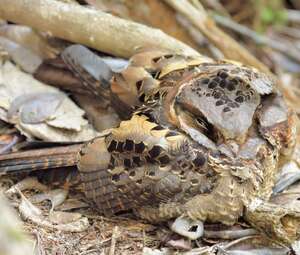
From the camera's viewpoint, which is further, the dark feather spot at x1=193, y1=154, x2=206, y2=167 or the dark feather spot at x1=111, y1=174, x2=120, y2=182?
the dark feather spot at x1=111, y1=174, x2=120, y2=182

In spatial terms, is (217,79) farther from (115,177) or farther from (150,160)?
(115,177)

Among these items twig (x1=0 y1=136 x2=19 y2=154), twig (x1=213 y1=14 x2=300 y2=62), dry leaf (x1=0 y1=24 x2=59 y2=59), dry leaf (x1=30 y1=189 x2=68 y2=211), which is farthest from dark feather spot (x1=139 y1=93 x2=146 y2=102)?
twig (x1=213 y1=14 x2=300 y2=62)

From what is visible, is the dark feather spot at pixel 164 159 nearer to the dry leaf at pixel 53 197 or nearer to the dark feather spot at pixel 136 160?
the dark feather spot at pixel 136 160

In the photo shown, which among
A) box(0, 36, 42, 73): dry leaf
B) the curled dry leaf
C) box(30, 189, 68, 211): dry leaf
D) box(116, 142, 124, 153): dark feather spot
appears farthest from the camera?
box(0, 36, 42, 73): dry leaf

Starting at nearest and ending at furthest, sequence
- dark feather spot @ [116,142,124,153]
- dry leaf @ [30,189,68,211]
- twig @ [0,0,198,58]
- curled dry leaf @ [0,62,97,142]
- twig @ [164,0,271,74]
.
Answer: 1. dark feather spot @ [116,142,124,153]
2. dry leaf @ [30,189,68,211]
3. curled dry leaf @ [0,62,97,142]
4. twig @ [0,0,198,58]
5. twig @ [164,0,271,74]

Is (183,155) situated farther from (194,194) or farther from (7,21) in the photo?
(7,21)

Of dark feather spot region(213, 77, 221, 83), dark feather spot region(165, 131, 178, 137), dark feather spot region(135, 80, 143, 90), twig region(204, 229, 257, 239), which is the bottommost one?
twig region(204, 229, 257, 239)

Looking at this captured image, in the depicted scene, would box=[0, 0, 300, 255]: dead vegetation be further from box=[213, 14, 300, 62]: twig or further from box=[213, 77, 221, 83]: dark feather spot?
box=[213, 14, 300, 62]: twig
